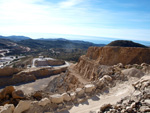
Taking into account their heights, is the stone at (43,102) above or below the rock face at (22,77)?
above

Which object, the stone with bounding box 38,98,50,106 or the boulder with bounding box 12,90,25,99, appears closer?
the stone with bounding box 38,98,50,106

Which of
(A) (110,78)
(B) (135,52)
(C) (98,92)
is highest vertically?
(B) (135,52)

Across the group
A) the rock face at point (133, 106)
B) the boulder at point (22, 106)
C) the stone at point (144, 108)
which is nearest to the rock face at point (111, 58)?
the rock face at point (133, 106)

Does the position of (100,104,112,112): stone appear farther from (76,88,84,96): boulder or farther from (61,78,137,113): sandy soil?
(76,88,84,96): boulder

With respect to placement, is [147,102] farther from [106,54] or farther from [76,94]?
[106,54]

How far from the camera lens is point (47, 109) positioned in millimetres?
6168

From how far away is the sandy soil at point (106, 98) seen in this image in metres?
6.47

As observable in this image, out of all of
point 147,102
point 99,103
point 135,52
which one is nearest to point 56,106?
point 99,103

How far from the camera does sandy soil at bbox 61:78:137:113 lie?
6.47m

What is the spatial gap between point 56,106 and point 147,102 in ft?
14.3

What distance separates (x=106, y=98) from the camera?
298 inches

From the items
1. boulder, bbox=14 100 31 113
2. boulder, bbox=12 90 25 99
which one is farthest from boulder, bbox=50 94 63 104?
boulder, bbox=12 90 25 99

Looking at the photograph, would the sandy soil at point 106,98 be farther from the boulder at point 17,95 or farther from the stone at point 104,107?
the boulder at point 17,95

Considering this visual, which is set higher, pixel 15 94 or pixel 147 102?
pixel 147 102
